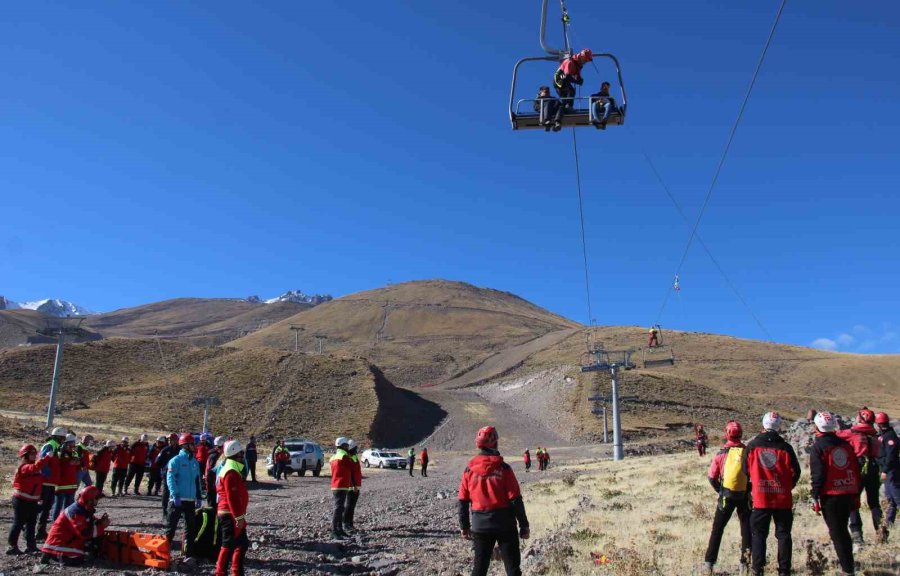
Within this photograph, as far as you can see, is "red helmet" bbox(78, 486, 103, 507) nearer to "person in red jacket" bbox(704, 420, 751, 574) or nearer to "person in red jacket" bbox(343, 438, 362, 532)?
"person in red jacket" bbox(343, 438, 362, 532)

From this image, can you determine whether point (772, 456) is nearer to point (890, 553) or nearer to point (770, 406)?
point (890, 553)

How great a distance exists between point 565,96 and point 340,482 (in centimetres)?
836

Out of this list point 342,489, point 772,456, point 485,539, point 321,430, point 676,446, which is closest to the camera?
point 485,539

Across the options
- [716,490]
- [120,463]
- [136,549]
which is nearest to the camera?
[716,490]

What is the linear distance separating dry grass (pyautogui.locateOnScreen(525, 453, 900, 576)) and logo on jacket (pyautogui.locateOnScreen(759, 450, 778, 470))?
1.51 m

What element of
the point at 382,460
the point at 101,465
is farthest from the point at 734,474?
the point at 382,460

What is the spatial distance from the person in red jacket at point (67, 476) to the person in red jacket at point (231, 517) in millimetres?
5513

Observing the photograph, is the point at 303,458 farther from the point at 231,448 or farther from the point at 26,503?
the point at 231,448

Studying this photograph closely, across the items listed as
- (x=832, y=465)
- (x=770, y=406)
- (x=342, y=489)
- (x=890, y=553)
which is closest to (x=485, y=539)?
(x=832, y=465)

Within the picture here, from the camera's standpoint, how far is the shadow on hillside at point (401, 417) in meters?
64.0

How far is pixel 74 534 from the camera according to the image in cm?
1001

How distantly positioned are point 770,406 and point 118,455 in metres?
81.2

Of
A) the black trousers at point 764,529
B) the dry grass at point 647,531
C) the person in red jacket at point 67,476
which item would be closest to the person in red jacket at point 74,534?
the person in red jacket at point 67,476

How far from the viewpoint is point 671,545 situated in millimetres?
9750
